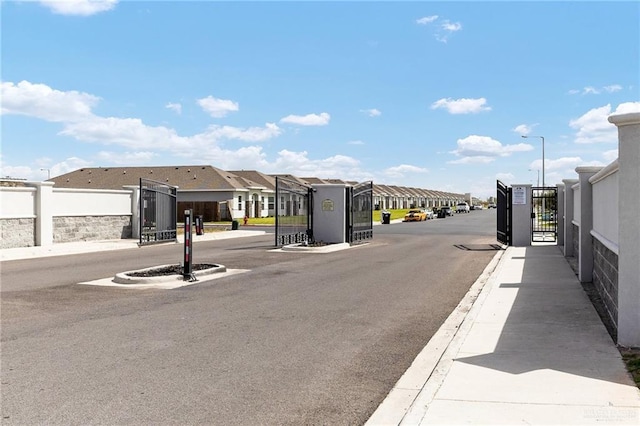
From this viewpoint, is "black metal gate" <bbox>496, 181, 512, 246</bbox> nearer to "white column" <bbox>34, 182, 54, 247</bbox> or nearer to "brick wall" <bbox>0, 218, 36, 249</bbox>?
"white column" <bbox>34, 182, 54, 247</bbox>

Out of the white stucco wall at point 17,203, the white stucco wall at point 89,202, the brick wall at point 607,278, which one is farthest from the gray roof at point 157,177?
the brick wall at point 607,278

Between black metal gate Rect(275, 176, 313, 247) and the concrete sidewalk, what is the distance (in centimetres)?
1577

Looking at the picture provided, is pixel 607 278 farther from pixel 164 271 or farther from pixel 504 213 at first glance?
pixel 504 213

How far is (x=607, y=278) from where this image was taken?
9.63 metres

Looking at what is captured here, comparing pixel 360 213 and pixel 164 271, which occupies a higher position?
pixel 360 213

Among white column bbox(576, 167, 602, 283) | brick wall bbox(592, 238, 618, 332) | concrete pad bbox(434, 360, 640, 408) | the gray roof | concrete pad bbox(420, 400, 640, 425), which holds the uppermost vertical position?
the gray roof

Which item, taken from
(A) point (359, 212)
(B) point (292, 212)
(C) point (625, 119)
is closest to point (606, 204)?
(C) point (625, 119)

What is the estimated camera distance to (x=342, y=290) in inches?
502

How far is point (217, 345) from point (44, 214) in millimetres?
19548

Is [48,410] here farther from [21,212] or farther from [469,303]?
[21,212]

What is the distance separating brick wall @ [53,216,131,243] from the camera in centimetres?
2558

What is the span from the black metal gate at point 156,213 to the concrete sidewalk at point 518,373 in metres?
20.0

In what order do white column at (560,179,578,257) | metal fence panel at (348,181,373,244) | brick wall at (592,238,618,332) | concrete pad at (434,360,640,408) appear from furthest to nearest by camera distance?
1. metal fence panel at (348,181,373,244)
2. white column at (560,179,578,257)
3. brick wall at (592,238,618,332)
4. concrete pad at (434,360,640,408)

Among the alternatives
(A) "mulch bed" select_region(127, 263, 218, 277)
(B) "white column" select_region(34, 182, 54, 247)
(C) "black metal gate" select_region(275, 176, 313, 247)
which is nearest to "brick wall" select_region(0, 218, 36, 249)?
(B) "white column" select_region(34, 182, 54, 247)
